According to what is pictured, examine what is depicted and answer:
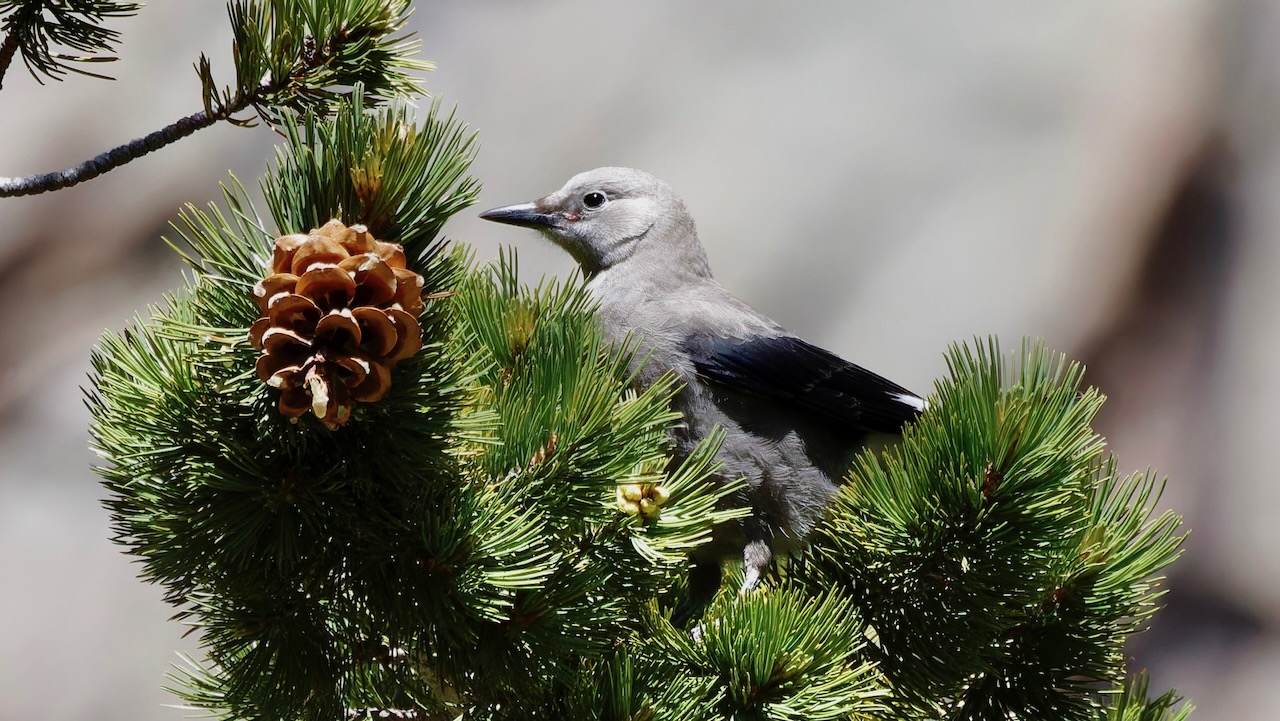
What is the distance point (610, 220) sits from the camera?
8.11ft

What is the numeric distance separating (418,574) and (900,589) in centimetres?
63

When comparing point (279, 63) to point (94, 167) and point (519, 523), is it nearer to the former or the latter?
point (94, 167)

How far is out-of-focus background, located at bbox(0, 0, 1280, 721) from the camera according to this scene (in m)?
3.80

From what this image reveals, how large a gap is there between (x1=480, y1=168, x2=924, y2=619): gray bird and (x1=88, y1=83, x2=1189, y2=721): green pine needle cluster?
445 millimetres

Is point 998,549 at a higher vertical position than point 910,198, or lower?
lower

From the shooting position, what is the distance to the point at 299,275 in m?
0.80

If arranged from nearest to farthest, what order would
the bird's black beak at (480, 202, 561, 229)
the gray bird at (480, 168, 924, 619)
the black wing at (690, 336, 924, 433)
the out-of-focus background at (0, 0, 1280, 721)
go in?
the gray bird at (480, 168, 924, 619) < the black wing at (690, 336, 924, 433) < the bird's black beak at (480, 202, 561, 229) < the out-of-focus background at (0, 0, 1280, 721)

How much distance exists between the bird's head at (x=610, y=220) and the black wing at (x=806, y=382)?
50 centimetres

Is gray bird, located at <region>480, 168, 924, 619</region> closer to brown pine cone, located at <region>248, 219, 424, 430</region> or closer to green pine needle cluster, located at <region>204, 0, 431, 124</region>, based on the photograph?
green pine needle cluster, located at <region>204, 0, 431, 124</region>

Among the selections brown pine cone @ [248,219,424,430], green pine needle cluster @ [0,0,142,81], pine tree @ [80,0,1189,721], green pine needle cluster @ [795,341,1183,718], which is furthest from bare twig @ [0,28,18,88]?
green pine needle cluster @ [795,341,1183,718]

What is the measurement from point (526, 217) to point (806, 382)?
2.67 ft

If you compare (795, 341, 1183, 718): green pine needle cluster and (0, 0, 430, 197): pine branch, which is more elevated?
(0, 0, 430, 197): pine branch

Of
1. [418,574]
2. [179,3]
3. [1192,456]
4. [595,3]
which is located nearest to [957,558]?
[418,574]

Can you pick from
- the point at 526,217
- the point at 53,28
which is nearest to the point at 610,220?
the point at 526,217
